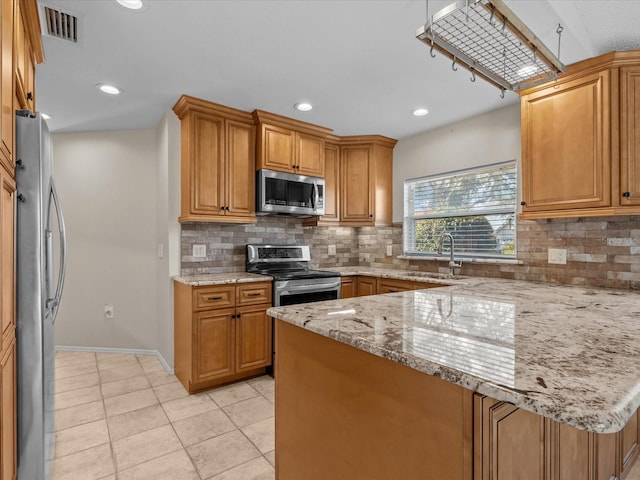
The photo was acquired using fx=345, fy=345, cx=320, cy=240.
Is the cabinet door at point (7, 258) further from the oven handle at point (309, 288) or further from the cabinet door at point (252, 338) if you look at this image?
the oven handle at point (309, 288)

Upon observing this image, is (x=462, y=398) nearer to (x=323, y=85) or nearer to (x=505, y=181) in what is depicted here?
(x=323, y=85)

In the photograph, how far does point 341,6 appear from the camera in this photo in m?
1.77

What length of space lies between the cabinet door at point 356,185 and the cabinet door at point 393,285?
816 mm

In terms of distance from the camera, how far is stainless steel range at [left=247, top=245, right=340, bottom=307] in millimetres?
3080

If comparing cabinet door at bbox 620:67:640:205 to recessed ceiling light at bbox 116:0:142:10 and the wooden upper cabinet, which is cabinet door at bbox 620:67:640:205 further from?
recessed ceiling light at bbox 116:0:142:10

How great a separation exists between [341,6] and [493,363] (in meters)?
1.81

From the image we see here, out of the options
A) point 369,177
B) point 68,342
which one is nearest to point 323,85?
point 369,177

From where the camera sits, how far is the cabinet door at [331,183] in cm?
394

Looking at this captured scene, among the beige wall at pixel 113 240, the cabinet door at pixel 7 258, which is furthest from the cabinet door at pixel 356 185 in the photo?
the cabinet door at pixel 7 258

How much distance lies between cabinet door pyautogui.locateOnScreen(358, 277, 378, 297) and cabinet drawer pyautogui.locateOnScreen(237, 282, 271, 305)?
1.08 metres

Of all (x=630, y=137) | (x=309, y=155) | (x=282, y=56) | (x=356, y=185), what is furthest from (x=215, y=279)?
(x=630, y=137)

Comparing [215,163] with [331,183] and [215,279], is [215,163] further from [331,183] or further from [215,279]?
[331,183]

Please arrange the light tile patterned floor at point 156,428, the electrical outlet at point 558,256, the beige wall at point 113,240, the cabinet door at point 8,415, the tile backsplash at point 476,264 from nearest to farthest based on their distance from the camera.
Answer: the cabinet door at point 8,415, the light tile patterned floor at point 156,428, the tile backsplash at point 476,264, the electrical outlet at point 558,256, the beige wall at point 113,240

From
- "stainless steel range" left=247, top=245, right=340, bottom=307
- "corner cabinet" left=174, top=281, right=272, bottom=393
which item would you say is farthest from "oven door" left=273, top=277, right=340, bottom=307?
"corner cabinet" left=174, top=281, right=272, bottom=393
